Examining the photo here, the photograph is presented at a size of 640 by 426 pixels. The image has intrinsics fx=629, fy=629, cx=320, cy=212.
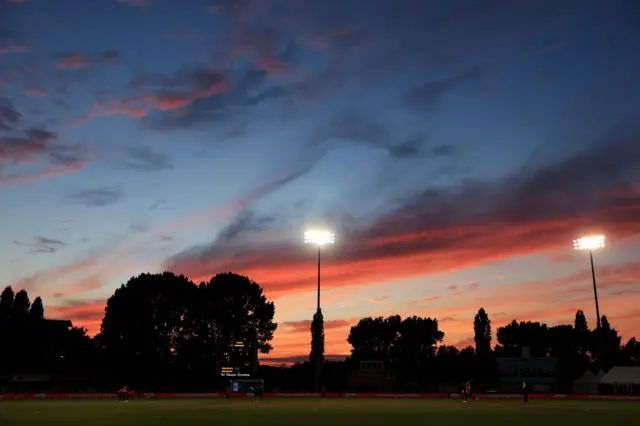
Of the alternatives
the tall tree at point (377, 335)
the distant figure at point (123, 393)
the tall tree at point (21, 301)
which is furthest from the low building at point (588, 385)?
the tall tree at point (21, 301)

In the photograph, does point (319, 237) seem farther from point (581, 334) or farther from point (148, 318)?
point (581, 334)

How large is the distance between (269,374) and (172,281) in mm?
27558

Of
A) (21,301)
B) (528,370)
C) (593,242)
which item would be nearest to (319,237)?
(593,242)

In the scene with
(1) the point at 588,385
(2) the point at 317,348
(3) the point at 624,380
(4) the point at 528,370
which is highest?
(2) the point at 317,348

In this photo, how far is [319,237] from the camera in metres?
84.3

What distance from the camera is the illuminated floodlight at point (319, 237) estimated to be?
84.1 m

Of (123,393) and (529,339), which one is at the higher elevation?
(529,339)

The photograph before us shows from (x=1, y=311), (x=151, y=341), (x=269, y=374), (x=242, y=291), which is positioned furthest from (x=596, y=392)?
(x=1, y=311)

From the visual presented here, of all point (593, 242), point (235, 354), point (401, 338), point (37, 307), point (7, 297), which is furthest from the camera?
point (401, 338)

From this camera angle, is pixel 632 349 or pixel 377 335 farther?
pixel 377 335

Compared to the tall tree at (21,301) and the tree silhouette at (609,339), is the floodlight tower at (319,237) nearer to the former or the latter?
the tall tree at (21,301)

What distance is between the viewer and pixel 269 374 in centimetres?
12719

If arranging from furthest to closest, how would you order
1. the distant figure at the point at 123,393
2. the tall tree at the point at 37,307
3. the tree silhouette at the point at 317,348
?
the tall tree at the point at 37,307 → the tree silhouette at the point at 317,348 → the distant figure at the point at 123,393

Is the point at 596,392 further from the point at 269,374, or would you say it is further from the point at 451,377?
the point at 269,374
